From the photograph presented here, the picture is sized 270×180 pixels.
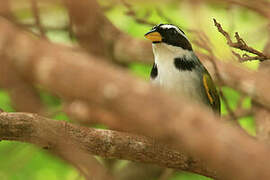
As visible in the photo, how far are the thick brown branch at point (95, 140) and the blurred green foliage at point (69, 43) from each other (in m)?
0.84

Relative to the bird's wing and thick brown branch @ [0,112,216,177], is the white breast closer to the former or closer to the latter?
the bird's wing

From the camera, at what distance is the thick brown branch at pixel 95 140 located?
3.10 metres

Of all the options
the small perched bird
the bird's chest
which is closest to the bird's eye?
the small perched bird

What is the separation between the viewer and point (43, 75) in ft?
3.97

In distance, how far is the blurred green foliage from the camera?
4294 mm

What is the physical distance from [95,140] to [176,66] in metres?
1.12

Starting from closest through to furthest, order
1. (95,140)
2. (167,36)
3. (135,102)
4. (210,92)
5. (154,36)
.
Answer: (135,102) → (95,140) → (154,36) → (167,36) → (210,92)

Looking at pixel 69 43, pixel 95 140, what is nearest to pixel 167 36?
pixel 95 140

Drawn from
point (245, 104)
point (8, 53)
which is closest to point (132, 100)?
point (8, 53)

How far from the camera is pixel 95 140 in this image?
10.6ft

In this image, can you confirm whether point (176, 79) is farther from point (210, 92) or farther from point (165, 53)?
point (210, 92)

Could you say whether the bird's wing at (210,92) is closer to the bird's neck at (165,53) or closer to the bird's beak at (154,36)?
the bird's neck at (165,53)

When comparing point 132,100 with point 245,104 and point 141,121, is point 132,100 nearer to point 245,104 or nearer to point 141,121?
point 141,121

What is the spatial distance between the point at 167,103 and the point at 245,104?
4980 millimetres
